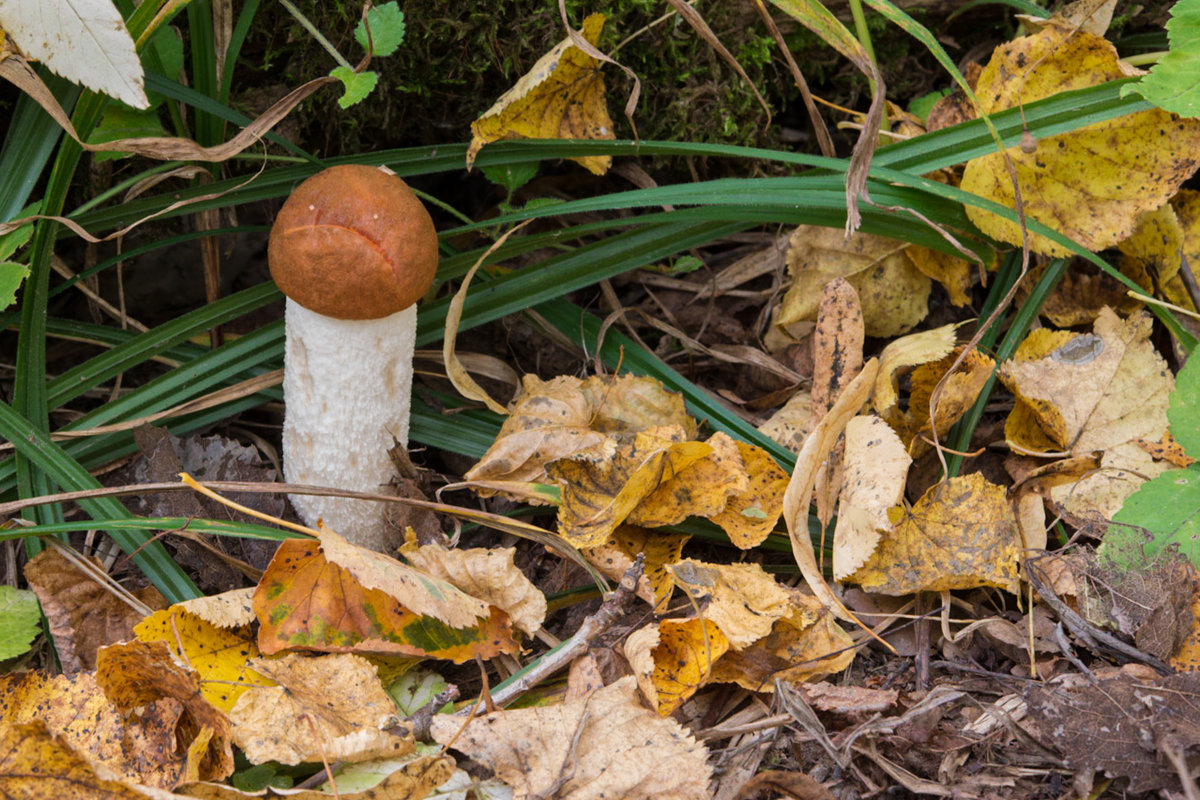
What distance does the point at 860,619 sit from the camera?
2035 millimetres

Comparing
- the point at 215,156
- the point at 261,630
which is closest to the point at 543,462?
the point at 261,630

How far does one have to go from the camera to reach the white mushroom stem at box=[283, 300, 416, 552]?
2.09m

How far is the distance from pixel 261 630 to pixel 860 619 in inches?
49.6

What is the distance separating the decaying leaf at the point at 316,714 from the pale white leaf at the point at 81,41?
3.56ft

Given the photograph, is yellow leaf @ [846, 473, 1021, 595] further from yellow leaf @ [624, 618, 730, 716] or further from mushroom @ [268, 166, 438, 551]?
mushroom @ [268, 166, 438, 551]

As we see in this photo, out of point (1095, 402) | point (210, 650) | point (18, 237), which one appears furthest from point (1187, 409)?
point (18, 237)

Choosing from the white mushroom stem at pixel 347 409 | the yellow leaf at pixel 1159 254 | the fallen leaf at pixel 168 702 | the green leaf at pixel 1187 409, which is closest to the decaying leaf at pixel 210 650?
the fallen leaf at pixel 168 702

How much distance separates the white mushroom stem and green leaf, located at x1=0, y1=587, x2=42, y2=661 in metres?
0.60

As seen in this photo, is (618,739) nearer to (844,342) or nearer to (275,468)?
(844,342)

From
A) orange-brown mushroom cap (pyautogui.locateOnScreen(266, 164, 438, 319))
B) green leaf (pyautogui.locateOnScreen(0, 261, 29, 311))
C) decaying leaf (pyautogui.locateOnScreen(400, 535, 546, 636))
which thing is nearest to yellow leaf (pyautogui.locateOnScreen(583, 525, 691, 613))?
decaying leaf (pyautogui.locateOnScreen(400, 535, 546, 636))

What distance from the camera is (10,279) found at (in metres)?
1.94

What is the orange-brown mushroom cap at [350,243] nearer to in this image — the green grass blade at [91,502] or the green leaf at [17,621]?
the green grass blade at [91,502]

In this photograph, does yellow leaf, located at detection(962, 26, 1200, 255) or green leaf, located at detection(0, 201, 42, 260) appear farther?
yellow leaf, located at detection(962, 26, 1200, 255)

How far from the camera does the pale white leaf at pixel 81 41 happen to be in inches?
63.2
